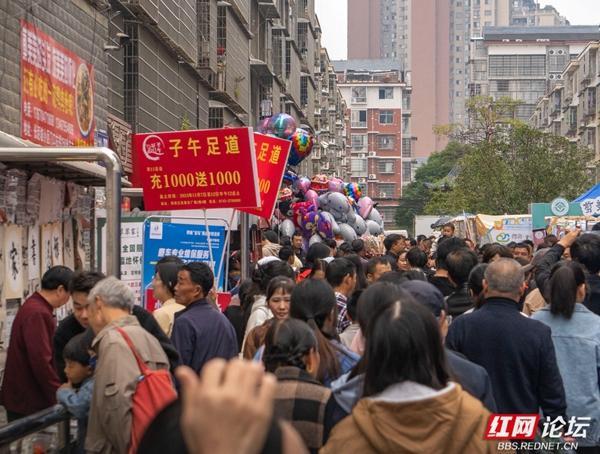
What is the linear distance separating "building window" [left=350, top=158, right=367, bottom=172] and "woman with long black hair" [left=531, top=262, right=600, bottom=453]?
416ft

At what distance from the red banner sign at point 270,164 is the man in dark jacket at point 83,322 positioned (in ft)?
16.0

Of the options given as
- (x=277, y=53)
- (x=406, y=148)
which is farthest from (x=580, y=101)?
(x=406, y=148)

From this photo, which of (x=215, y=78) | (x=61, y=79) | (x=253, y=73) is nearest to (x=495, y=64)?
(x=253, y=73)

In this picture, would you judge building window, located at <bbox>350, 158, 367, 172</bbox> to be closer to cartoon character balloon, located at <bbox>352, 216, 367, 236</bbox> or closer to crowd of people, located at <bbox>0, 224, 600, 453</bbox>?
cartoon character balloon, located at <bbox>352, 216, 367, 236</bbox>

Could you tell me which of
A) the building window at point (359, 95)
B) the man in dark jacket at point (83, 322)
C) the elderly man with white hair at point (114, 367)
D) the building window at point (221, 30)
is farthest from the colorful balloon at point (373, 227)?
the building window at point (359, 95)

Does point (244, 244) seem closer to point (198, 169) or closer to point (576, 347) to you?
point (198, 169)

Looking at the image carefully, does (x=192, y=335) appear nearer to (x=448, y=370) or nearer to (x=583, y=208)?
(x=448, y=370)

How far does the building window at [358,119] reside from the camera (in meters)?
135

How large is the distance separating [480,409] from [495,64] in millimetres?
135891

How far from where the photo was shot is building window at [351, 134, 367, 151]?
135375 mm

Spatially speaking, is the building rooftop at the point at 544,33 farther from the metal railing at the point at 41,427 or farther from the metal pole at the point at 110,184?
the metal railing at the point at 41,427

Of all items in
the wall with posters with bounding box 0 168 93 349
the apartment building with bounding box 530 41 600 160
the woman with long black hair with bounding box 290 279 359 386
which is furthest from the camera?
the apartment building with bounding box 530 41 600 160

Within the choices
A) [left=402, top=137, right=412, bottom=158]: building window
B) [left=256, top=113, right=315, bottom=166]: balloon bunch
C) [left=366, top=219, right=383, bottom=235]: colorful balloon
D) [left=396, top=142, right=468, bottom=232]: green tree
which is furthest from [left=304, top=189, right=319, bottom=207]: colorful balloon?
[left=402, top=137, right=412, bottom=158]: building window

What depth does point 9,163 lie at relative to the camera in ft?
30.1
